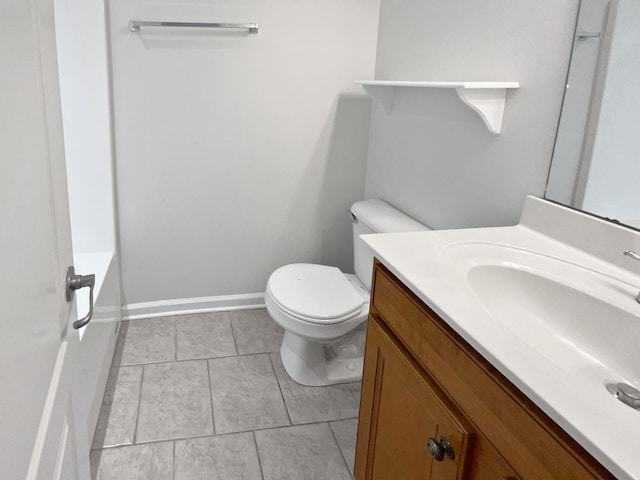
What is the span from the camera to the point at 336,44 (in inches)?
96.7

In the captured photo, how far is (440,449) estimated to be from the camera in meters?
0.98

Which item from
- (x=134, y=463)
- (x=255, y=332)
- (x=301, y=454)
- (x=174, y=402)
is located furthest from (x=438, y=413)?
(x=255, y=332)

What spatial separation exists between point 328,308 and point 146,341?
102cm

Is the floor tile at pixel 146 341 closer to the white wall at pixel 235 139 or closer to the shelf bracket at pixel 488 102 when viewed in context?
the white wall at pixel 235 139

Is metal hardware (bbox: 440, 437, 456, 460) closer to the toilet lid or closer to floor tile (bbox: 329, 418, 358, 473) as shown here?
floor tile (bbox: 329, 418, 358, 473)

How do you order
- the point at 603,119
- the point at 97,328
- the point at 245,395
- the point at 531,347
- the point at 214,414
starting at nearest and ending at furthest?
the point at 531,347
the point at 603,119
the point at 97,328
the point at 214,414
the point at 245,395

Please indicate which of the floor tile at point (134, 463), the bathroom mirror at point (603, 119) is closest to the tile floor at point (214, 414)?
the floor tile at point (134, 463)

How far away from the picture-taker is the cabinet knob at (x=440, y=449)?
37.9 inches

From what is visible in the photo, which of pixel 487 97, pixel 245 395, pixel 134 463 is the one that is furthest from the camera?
pixel 245 395

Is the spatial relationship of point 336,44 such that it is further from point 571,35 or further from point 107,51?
point 571,35

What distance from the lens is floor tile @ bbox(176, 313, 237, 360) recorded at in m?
2.35

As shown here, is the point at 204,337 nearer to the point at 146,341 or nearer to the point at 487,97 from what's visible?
the point at 146,341

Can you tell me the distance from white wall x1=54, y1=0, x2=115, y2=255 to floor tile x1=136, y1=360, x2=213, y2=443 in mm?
636

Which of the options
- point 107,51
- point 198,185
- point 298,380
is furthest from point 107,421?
point 107,51
